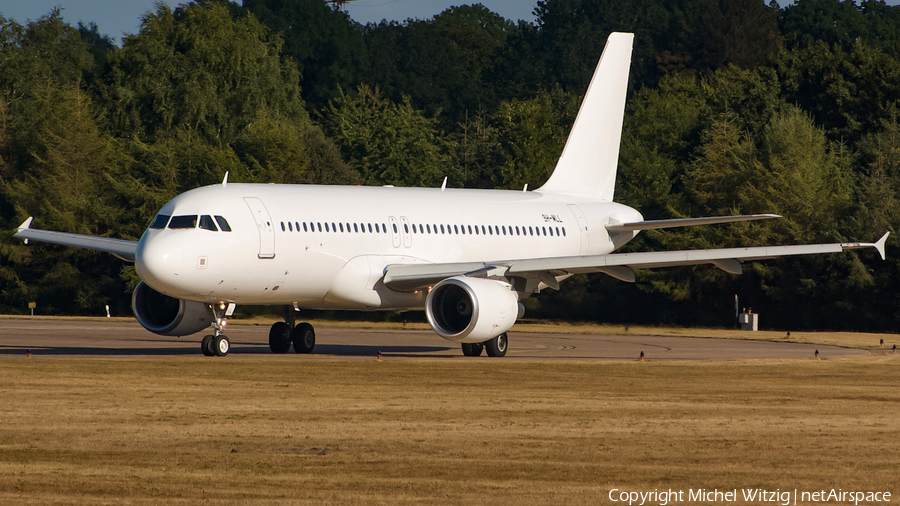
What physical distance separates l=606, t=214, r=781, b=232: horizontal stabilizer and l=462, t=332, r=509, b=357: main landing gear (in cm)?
549

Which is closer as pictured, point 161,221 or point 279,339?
point 161,221

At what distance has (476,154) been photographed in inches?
2788

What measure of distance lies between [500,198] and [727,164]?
25817 mm

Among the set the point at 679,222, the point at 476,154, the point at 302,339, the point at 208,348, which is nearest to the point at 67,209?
the point at 476,154

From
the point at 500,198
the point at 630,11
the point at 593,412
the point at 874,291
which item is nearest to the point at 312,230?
the point at 500,198

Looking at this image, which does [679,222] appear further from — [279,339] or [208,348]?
[208,348]

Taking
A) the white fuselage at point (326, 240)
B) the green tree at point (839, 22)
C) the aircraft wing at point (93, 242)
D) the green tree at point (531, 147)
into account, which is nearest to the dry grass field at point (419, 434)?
the white fuselage at point (326, 240)

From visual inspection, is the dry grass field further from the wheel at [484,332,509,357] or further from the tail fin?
the tail fin

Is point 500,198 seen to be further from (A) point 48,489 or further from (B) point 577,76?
(B) point 577,76

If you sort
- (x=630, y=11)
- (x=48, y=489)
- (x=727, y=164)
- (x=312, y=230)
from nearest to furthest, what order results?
1. (x=48, y=489)
2. (x=312, y=230)
3. (x=727, y=164)
4. (x=630, y=11)

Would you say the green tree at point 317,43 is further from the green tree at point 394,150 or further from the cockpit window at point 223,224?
the cockpit window at point 223,224

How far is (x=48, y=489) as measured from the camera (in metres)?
10.1

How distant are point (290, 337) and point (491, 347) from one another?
484cm

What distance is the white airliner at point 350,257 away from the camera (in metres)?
24.0
